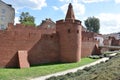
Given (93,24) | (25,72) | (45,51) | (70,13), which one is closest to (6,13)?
(70,13)

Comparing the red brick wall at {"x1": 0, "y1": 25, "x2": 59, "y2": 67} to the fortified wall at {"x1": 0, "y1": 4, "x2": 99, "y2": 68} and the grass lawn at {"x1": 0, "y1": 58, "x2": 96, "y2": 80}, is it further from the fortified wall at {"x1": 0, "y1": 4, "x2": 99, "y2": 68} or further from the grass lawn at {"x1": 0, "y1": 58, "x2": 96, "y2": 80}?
the grass lawn at {"x1": 0, "y1": 58, "x2": 96, "y2": 80}

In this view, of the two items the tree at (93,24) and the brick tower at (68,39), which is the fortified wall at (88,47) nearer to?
the brick tower at (68,39)

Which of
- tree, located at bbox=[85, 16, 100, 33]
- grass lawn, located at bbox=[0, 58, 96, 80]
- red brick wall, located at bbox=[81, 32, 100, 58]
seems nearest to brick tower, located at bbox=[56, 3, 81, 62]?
grass lawn, located at bbox=[0, 58, 96, 80]

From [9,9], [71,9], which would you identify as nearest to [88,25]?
[9,9]

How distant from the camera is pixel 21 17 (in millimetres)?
60688

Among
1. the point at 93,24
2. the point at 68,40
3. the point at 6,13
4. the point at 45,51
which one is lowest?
the point at 45,51

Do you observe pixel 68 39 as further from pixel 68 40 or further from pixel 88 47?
pixel 88 47

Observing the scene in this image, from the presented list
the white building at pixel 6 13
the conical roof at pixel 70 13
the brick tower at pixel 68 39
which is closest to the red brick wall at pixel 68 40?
the brick tower at pixel 68 39

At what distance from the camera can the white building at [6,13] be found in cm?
5128

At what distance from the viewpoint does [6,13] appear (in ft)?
172

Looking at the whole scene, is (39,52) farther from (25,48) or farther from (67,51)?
(67,51)

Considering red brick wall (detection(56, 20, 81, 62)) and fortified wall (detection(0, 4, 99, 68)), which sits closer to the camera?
fortified wall (detection(0, 4, 99, 68))

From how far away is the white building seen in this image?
168 ft

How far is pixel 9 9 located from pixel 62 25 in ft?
86.1
